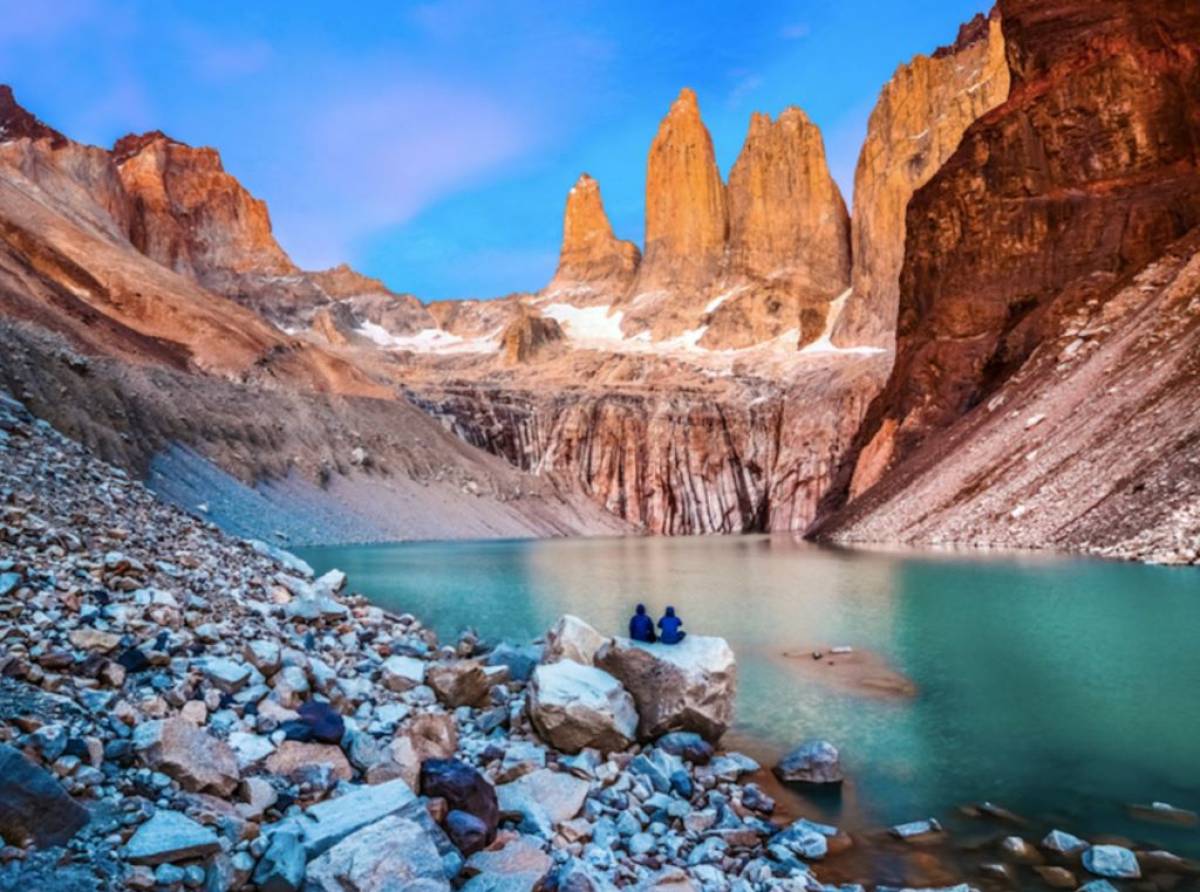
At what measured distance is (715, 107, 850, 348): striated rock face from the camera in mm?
126188

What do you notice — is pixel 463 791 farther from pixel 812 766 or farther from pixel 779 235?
pixel 779 235

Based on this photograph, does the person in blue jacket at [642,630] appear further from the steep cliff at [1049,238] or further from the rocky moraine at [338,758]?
the steep cliff at [1049,238]

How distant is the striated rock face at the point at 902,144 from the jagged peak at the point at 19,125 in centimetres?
11113

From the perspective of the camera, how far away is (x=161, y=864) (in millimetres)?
5254

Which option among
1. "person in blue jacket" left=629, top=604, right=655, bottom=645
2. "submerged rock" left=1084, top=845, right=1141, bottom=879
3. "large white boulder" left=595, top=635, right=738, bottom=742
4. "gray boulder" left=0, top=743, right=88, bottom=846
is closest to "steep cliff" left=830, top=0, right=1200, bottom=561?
"person in blue jacket" left=629, top=604, right=655, bottom=645

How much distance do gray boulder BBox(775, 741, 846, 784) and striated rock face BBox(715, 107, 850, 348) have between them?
386 ft

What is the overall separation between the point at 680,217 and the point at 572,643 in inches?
5513

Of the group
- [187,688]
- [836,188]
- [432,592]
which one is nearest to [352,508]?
[432,592]

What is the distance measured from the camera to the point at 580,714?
9711mm

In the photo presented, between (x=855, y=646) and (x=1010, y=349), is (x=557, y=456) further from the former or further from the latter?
(x=855, y=646)

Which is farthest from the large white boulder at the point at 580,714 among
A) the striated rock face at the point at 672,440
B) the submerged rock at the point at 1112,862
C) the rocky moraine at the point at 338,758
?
the striated rock face at the point at 672,440

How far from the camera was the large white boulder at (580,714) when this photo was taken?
9.66 meters

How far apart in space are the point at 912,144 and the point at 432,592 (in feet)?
373

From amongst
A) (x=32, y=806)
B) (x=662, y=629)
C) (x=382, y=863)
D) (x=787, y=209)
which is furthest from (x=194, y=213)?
(x=382, y=863)
